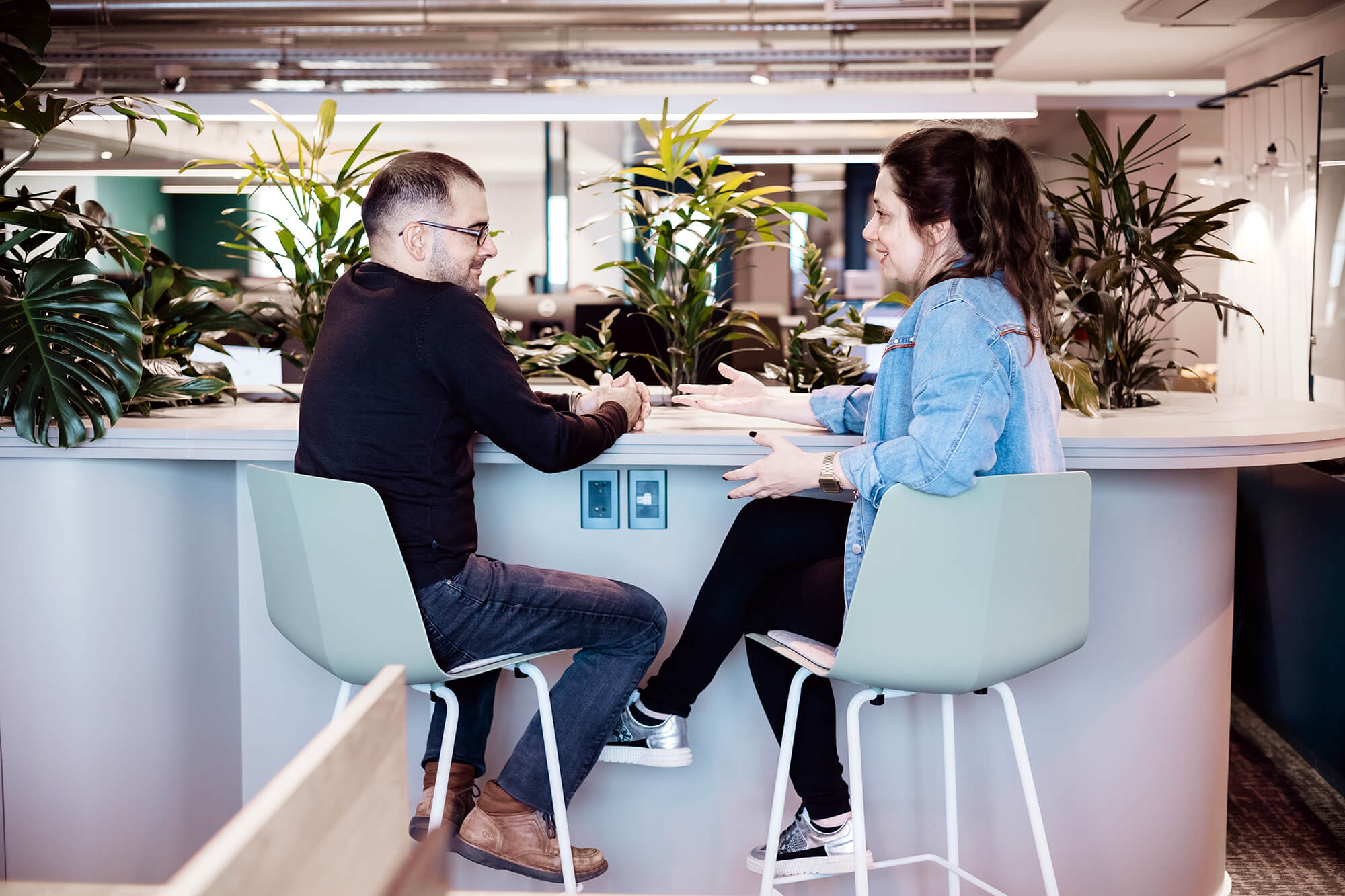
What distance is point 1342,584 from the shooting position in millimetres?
2775

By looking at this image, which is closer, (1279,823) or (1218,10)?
(1279,823)

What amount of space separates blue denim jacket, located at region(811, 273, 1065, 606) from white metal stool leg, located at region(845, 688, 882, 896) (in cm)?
16

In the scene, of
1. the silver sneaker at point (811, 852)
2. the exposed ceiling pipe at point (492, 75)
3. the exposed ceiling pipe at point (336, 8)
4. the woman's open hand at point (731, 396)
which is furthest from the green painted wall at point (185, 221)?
the silver sneaker at point (811, 852)

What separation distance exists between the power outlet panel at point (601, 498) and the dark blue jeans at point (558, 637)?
380 millimetres

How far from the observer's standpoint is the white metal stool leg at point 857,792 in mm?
1557

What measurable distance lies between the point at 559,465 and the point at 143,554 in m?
0.94

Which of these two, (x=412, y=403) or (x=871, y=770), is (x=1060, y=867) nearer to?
(x=871, y=770)

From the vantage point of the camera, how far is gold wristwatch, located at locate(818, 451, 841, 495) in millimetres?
1633

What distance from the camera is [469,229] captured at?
1.82m

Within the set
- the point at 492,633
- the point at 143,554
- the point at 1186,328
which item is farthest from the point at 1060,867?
the point at 1186,328

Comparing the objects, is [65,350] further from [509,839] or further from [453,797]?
[509,839]

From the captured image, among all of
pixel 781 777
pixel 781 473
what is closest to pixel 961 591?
pixel 781 473

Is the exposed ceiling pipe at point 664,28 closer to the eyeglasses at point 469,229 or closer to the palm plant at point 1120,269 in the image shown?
the palm plant at point 1120,269

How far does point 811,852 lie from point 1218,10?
14.7 ft
